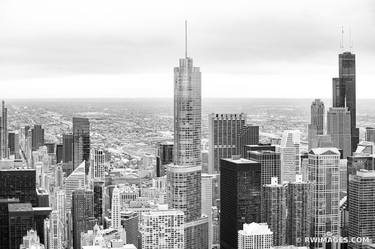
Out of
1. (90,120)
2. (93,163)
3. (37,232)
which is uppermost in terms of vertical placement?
(90,120)

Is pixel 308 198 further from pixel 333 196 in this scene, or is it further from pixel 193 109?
pixel 193 109

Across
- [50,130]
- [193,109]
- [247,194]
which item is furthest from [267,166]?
[50,130]

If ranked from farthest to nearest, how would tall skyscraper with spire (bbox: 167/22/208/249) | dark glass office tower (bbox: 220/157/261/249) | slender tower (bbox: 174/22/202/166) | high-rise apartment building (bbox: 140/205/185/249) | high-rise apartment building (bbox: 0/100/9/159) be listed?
slender tower (bbox: 174/22/202/166) → dark glass office tower (bbox: 220/157/261/249) → tall skyscraper with spire (bbox: 167/22/208/249) → high-rise apartment building (bbox: 0/100/9/159) → high-rise apartment building (bbox: 140/205/185/249)

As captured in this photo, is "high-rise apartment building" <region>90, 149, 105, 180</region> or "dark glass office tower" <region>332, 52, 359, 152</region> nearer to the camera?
"high-rise apartment building" <region>90, 149, 105, 180</region>

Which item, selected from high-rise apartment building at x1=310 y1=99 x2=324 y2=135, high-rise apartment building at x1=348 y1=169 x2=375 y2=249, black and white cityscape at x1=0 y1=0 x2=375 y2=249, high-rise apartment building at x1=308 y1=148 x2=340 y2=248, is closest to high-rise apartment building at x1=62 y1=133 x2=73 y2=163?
black and white cityscape at x1=0 y1=0 x2=375 y2=249

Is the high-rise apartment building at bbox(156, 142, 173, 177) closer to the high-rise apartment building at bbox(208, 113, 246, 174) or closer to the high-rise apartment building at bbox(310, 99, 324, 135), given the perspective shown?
the high-rise apartment building at bbox(208, 113, 246, 174)

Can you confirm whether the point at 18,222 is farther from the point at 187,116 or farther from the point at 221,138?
the point at 221,138

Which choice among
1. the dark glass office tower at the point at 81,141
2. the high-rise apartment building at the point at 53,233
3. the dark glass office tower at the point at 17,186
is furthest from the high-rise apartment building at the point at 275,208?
the dark glass office tower at the point at 17,186
